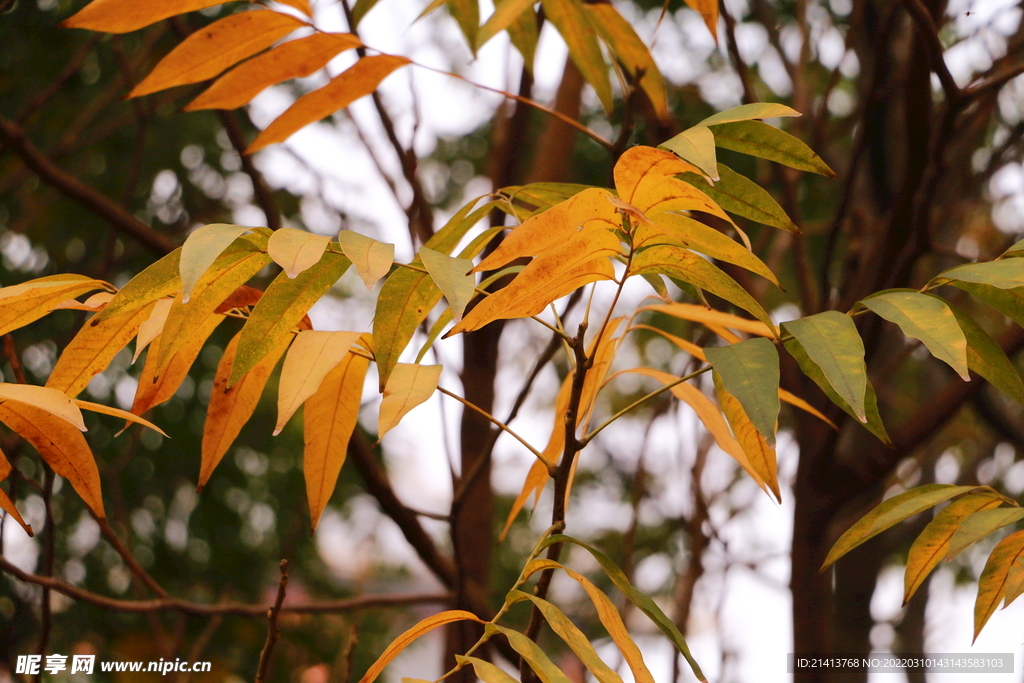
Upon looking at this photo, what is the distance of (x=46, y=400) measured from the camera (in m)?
0.36

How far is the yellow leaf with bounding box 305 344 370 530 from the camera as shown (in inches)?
18.1

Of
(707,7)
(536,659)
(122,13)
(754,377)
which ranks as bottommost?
(536,659)

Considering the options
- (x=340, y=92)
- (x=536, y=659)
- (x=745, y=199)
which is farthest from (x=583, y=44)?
(x=536, y=659)

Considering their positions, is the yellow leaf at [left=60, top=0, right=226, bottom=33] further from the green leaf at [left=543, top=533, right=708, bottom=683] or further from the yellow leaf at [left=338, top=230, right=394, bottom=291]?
the green leaf at [left=543, top=533, right=708, bottom=683]

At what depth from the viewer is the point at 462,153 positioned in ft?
6.09

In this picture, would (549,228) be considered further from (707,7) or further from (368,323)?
(368,323)

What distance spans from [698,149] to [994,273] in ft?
0.53

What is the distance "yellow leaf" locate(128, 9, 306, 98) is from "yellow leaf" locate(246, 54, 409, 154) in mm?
49

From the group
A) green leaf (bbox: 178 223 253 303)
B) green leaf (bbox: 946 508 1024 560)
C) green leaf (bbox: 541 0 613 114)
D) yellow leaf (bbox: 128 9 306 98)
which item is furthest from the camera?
green leaf (bbox: 541 0 613 114)

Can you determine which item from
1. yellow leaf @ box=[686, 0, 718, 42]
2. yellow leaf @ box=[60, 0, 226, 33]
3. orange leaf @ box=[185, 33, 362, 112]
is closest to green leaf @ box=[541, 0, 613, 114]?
yellow leaf @ box=[686, 0, 718, 42]

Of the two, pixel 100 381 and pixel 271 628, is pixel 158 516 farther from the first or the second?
pixel 271 628

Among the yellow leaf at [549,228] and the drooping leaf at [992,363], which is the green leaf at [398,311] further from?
the drooping leaf at [992,363]

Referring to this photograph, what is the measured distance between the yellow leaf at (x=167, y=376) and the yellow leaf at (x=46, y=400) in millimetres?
63

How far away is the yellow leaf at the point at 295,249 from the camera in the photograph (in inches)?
13.1
